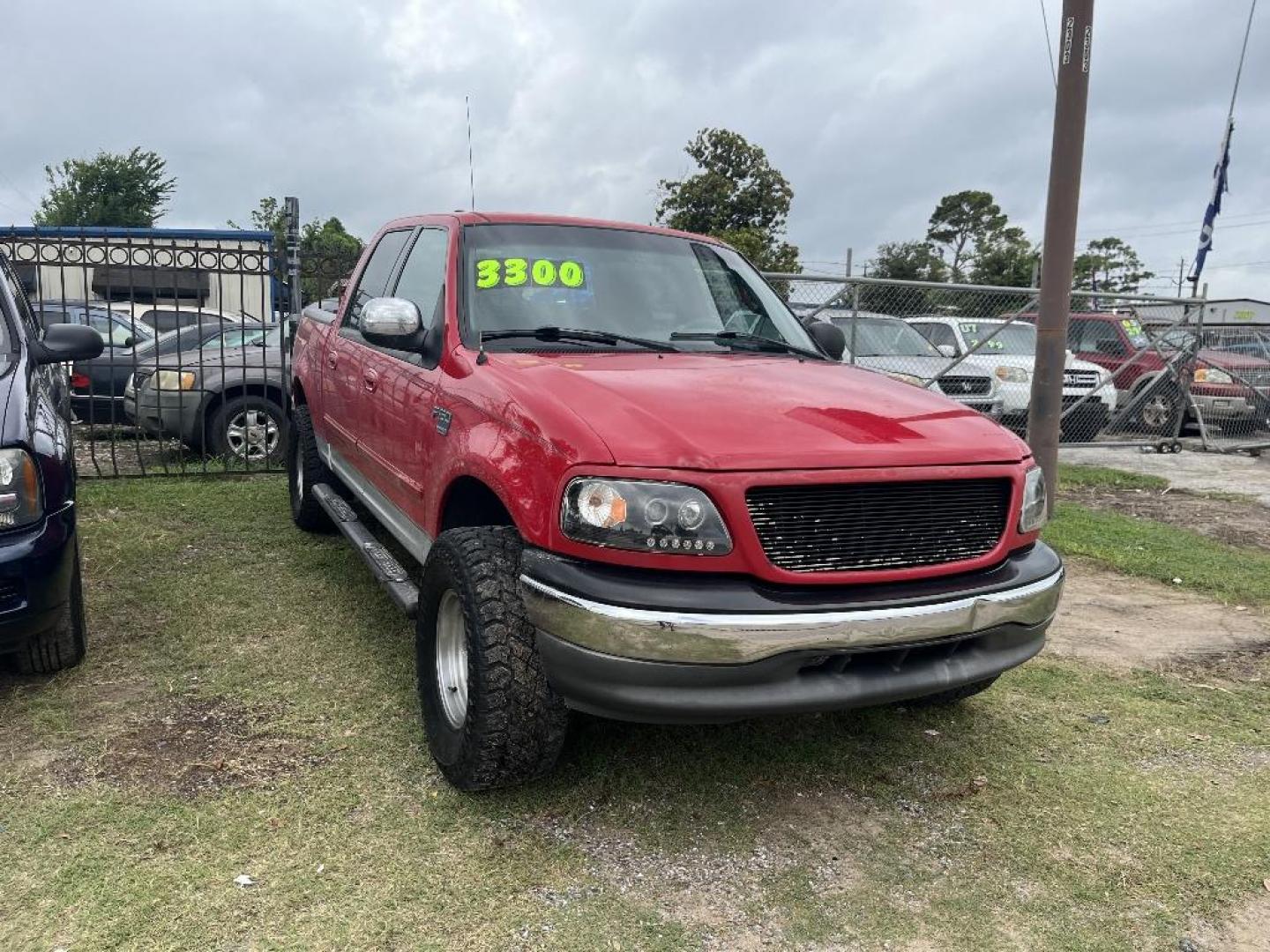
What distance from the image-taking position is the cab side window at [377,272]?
4.59 metres

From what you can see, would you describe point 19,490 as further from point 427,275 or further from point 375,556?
point 427,275

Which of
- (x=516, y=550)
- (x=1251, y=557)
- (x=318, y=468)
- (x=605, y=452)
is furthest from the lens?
(x=1251, y=557)

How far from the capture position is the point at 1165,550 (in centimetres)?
664

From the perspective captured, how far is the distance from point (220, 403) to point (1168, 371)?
10743 millimetres

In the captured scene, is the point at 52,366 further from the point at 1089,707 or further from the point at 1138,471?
the point at 1138,471

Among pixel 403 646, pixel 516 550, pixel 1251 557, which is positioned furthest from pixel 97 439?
pixel 1251 557

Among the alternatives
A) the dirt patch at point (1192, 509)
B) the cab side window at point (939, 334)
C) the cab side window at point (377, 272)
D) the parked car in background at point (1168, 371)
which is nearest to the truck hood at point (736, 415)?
the cab side window at point (377, 272)

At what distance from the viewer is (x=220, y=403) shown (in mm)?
8078

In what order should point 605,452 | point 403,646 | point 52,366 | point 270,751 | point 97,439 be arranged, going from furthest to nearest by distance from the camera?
point 97,439 → point 52,366 → point 403,646 → point 270,751 → point 605,452

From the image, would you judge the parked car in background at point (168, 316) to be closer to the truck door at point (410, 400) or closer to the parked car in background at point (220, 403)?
the parked car in background at point (220, 403)

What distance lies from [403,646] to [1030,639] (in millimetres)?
2596

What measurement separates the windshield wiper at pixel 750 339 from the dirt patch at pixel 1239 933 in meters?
2.24

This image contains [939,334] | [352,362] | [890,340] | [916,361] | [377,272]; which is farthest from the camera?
[939,334]

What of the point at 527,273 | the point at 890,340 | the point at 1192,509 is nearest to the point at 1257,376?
the point at 890,340
